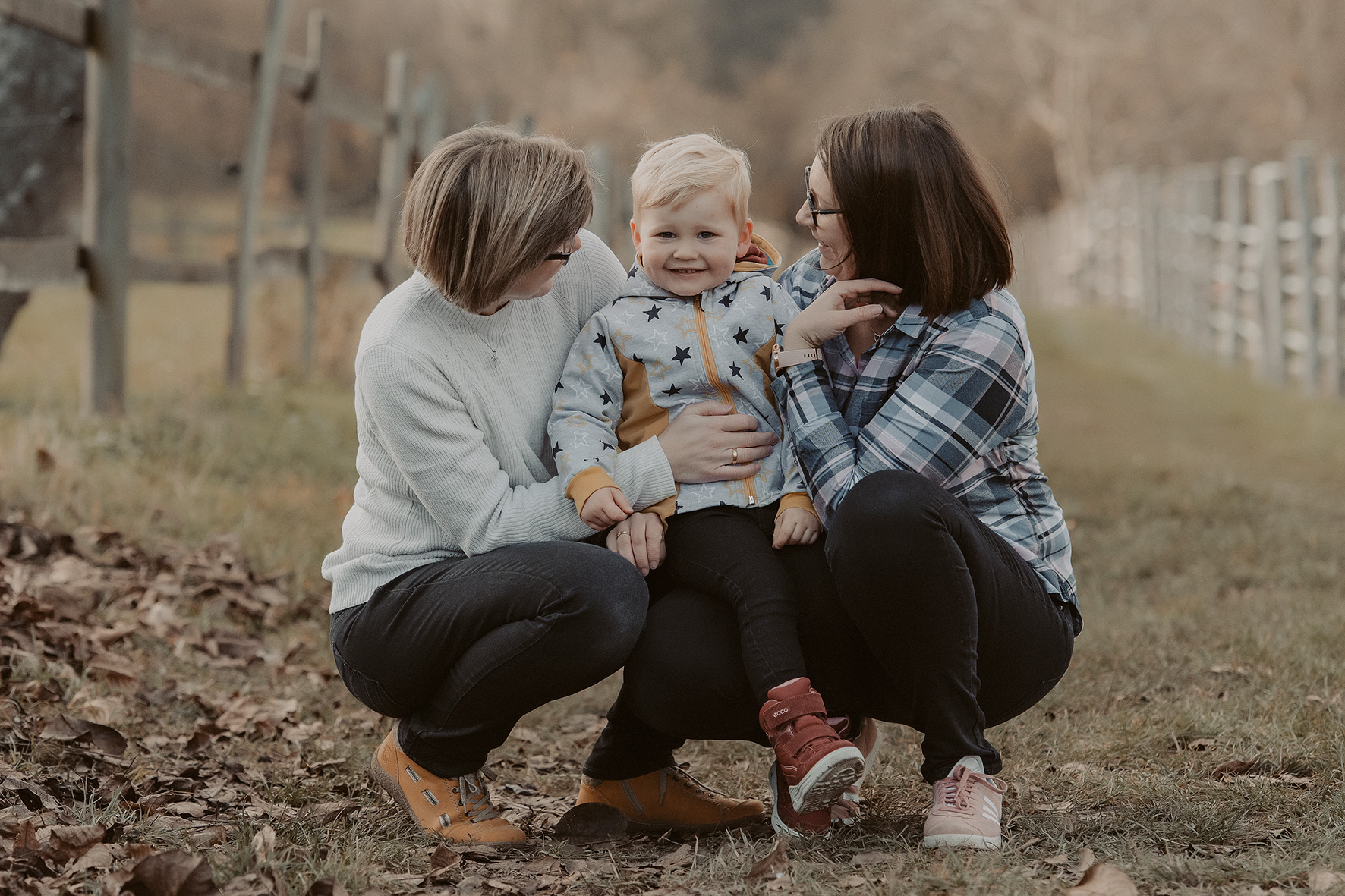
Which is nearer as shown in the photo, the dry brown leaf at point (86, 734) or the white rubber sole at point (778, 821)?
the white rubber sole at point (778, 821)

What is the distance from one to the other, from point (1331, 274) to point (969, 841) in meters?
9.12

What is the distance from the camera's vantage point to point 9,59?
17.5ft

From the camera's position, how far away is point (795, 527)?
2557mm

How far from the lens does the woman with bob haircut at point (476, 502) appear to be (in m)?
2.46

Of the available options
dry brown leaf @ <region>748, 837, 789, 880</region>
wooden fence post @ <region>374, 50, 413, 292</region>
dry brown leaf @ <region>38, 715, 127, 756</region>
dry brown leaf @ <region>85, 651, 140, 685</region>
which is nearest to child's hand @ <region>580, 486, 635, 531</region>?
dry brown leaf @ <region>748, 837, 789, 880</region>

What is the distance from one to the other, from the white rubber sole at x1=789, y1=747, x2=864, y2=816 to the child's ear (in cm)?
112

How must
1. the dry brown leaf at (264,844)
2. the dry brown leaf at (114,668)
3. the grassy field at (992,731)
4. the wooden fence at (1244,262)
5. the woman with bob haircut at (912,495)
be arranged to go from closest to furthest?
the dry brown leaf at (264,844) < the grassy field at (992,731) < the woman with bob haircut at (912,495) < the dry brown leaf at (114,668) < the wooden fence at (1244,262)

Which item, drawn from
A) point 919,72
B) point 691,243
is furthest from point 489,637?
point 919,72

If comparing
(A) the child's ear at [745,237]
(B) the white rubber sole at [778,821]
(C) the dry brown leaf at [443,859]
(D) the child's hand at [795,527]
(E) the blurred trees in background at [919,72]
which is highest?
(E) the blurred trees in background at [919,72]

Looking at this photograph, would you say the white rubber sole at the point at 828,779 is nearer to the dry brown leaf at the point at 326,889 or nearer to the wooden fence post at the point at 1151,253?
the dry brown leaf at the point at 326,889

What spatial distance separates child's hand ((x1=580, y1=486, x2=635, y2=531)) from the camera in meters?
2.49

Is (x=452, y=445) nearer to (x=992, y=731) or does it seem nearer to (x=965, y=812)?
(x=965, y=812)

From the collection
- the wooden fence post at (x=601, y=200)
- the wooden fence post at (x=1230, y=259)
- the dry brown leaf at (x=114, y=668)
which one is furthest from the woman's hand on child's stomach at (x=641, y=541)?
the wooden fence post at (x=1230, y=259)

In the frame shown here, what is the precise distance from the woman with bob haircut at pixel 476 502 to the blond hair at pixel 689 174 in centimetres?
16
